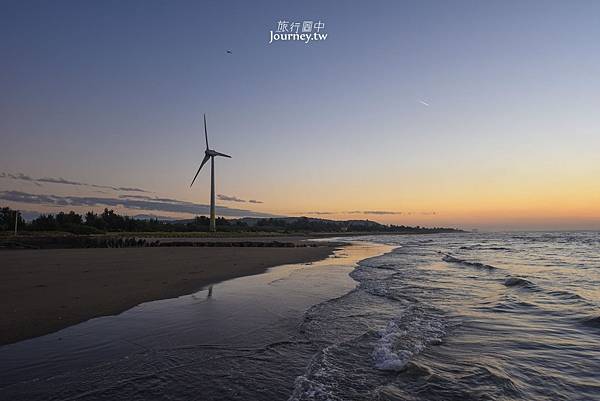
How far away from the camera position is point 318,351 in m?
6.66

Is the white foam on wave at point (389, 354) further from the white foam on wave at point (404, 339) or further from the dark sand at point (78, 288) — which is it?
the dark sand at point (78, 288)

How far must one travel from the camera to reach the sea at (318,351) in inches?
198

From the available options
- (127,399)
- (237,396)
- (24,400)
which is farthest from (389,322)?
(24,400)

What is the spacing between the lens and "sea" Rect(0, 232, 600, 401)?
5.02 m

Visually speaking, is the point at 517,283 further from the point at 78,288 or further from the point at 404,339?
the point at 78,288

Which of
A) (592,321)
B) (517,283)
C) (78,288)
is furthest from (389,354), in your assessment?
(517,283)

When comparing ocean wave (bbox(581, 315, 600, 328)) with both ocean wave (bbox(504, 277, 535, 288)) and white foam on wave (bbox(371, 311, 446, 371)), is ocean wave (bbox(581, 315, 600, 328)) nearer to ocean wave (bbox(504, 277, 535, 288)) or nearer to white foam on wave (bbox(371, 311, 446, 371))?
white foam on wave (bbox(371, 311, 446, 371))

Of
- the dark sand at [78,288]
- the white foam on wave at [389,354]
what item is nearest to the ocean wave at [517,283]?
the white foam on wave at [389,354]

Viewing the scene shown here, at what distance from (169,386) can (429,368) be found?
374 cm

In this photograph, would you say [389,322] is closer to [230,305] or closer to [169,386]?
[230,305]

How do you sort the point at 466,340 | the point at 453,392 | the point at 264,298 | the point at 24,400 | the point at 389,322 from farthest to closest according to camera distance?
the point at 264,298, the point at 389,322, the point at 466,340, the point at 453,392, the point at 24,400

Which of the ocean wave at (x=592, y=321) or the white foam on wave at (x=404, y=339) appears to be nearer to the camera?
the white foam on wave at (x=404, y=339)

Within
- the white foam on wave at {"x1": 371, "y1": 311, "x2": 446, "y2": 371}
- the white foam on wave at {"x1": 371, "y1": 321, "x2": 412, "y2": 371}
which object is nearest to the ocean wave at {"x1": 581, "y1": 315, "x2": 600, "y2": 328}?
the white foam on wave at {"x1": 371, "y1": 311, "x2": 446, "y2": 371}

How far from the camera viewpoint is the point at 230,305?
10.1 m
